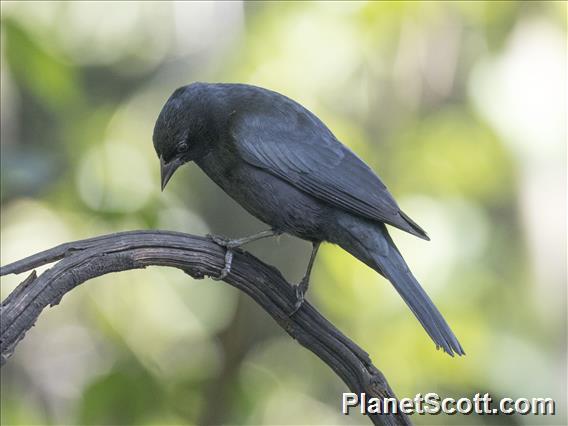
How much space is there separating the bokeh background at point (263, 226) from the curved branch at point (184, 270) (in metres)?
1.16

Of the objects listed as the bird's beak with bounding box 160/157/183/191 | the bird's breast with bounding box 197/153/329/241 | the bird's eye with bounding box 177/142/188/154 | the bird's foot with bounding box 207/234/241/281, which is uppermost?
the bird's eye with bounding box 177/142/188/154

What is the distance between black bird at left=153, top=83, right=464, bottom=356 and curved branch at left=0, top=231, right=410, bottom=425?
0.42 meters

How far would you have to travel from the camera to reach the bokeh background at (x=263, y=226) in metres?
4.18

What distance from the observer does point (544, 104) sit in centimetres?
520

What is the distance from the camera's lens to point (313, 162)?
355cm

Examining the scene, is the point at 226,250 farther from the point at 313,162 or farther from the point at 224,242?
the point at 313,162

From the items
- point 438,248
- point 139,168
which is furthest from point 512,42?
point 139,168

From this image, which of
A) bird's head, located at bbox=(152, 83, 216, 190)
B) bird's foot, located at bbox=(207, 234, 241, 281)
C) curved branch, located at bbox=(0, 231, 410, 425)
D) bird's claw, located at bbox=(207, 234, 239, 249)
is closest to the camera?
curved branch, located at bbox=(0, 231, 410, 425)

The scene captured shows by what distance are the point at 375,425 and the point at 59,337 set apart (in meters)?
3.99

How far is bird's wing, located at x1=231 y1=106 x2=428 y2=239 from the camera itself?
3.38m

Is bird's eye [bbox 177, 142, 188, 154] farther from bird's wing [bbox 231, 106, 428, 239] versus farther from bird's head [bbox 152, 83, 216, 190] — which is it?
bird's wing [bbox 231, 106, 428, 239]

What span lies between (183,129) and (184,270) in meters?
1.00

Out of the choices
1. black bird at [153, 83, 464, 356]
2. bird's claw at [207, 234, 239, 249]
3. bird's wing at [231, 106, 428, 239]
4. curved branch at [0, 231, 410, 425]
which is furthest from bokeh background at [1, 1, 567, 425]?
curved branch at [0, 231, 410, 425]

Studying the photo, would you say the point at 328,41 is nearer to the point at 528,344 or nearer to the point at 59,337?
the point at 528,344
